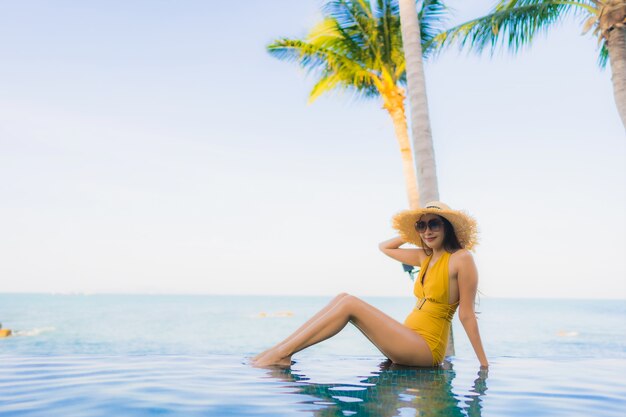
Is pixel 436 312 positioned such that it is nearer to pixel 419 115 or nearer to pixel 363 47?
pixel 419 115

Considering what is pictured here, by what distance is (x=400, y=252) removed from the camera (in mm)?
5168

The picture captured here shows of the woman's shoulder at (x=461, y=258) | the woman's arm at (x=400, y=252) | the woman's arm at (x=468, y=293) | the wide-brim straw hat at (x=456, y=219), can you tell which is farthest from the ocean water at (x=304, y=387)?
the wide-brim straw hat at (x=456, y=219)

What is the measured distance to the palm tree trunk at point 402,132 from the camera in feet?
37.1

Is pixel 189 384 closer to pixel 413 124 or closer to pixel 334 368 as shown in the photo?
pixel 334 368

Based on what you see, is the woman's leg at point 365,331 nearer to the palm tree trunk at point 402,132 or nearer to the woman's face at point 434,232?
the woman's face at point 434,232

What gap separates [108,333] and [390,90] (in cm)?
4905

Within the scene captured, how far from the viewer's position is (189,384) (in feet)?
11.7

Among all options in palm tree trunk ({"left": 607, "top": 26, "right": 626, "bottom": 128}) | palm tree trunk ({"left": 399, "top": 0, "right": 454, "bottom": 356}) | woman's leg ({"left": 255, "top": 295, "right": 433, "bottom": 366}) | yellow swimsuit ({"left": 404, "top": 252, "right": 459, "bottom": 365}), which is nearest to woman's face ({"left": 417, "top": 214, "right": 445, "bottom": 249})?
yellow swimsuit ({"left": 404, "top": 252, "right": 459, "bottom": 365})

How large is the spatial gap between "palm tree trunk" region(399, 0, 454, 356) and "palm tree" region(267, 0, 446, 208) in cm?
412

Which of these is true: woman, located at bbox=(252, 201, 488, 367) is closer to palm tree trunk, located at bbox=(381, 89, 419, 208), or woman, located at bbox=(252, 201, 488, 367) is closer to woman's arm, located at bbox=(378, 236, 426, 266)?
woman's arm, located at bbox=(378, 236, 426, 266)

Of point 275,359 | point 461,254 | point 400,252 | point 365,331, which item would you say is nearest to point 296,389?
point 275,359

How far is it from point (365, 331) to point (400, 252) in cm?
113

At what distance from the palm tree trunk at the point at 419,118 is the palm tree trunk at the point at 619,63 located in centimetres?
331

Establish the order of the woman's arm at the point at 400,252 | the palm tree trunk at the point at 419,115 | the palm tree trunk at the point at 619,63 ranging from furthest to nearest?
the palm tree trunk at the point at 619,63
the palm tree trunk at the point at 419,115
the woman's arm at the point at 400,252
